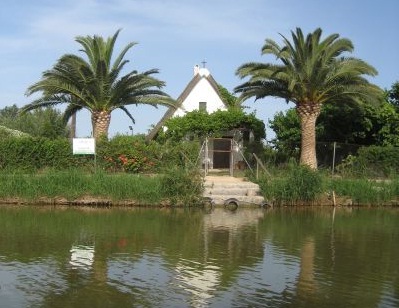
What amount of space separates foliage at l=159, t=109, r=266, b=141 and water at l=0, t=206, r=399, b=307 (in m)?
14.3

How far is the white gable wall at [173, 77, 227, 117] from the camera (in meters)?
39.0

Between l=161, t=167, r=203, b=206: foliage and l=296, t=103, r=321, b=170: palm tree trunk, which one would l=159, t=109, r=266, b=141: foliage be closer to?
l=296, t=103, r=321, b=170: palm tree trunk

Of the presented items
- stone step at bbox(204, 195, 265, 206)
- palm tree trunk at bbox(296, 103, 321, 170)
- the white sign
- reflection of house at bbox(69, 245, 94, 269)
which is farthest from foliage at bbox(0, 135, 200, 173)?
reflection of house at bbox(69, 245, 94, 269)

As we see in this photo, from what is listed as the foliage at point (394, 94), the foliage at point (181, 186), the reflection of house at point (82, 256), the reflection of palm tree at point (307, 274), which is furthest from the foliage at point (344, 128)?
the reflection of house at point (82, 256)

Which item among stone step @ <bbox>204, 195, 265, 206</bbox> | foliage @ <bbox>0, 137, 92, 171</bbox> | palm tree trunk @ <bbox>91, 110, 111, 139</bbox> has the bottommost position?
stone step @ <bbox>204, 195, 265, 206</bbox>

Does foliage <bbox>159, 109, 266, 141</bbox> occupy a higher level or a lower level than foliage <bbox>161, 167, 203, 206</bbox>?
higher

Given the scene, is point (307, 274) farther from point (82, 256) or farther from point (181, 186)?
point (181, 186)

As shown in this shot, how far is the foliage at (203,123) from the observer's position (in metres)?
34.0

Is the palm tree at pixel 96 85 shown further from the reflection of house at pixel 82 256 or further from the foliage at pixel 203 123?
the reflection of house at pixel 82 256

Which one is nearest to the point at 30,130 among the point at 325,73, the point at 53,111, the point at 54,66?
the point at 53,111

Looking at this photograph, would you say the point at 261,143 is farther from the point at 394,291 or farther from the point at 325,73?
the point at 394,291

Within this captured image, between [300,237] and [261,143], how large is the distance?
19239 millimetres

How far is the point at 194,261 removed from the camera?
12016mm

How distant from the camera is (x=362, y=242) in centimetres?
1499
